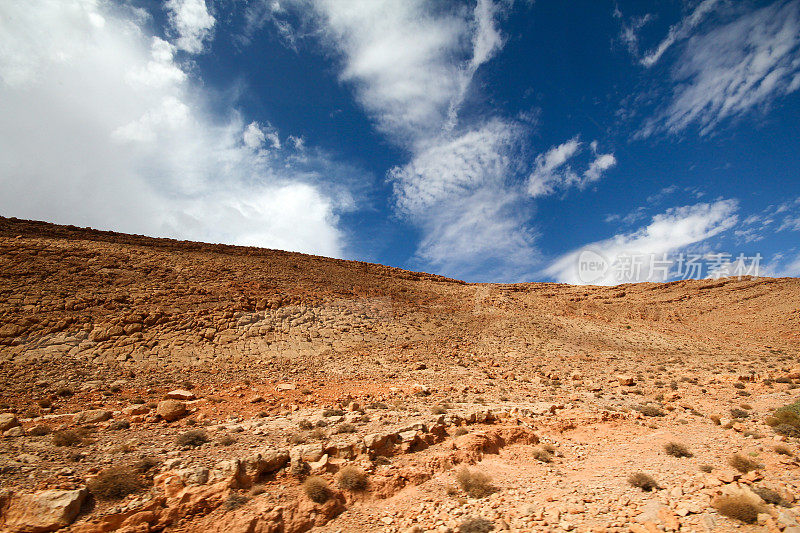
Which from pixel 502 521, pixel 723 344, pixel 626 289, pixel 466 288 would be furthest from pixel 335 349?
pixel 626 289

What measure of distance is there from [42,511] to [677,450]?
13553 millimetres

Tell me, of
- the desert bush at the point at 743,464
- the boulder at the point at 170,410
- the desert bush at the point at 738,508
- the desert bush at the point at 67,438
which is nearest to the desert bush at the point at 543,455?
the desert bush at the point at 738,508

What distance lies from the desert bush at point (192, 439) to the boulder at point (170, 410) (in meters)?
1.64

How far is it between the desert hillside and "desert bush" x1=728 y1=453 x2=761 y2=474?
61mm

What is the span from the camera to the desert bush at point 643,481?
720 cm

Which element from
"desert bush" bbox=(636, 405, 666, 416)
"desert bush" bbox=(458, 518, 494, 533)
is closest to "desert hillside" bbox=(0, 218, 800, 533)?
"desert bush" bbox=(458, 518, 494, 533)

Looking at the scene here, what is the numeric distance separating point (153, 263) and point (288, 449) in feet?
62.5

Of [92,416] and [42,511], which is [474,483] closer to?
[42,511]

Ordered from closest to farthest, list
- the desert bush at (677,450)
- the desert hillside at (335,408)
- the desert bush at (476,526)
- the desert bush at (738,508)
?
the desert bush at (738,508), the desert bush at (476,526), the desert hillside at (335,408), the desert bush at (677,450)

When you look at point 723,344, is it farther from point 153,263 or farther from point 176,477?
point 153,263

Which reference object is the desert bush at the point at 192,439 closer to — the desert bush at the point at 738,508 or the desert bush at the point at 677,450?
the desert bush at the point at 738,508

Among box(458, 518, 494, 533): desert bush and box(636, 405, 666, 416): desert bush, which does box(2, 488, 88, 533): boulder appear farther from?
box(636, 405, 666, 416): desert bush

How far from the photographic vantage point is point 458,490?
25.2ft

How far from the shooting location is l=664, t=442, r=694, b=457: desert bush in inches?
345
